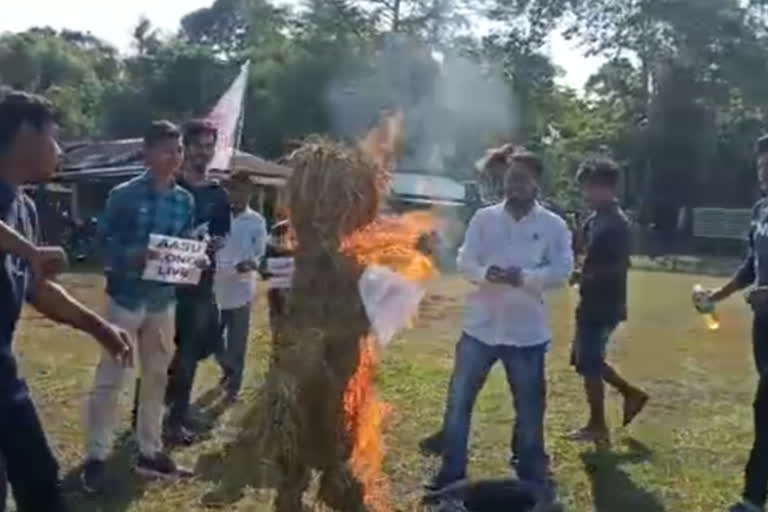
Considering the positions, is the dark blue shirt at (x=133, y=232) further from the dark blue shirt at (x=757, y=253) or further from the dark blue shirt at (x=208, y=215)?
the dark blue shirt at (x=757, y=253)

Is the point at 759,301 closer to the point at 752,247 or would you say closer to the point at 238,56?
the point at 752,247

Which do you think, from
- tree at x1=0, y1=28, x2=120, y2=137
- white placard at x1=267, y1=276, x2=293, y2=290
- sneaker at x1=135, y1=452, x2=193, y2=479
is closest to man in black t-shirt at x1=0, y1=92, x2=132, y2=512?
white placard at x1=267, y1=276, x2=293, y2=290

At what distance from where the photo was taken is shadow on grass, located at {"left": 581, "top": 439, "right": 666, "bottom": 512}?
6543 mm

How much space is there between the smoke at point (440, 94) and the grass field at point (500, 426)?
983 cm

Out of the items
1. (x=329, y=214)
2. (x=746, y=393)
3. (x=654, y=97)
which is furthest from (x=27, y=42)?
(x=329, y=214)

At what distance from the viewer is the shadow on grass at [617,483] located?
21.5 feet

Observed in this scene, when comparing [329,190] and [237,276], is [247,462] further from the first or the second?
[237,276]

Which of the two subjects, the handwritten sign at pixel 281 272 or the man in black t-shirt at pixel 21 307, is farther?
the handwritten sign at pixel 281 272

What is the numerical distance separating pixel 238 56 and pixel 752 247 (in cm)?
5910

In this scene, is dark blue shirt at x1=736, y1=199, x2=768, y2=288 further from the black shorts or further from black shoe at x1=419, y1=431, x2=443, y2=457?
black shoe at x1=419, y1=431, x2=443, y2=457

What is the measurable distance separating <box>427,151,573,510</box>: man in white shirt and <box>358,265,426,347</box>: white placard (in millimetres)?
1492

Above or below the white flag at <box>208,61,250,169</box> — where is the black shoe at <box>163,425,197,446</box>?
below

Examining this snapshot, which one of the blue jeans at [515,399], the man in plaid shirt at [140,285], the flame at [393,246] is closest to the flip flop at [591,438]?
the blue jeans at [515,399]

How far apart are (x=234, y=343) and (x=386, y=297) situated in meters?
4.35
